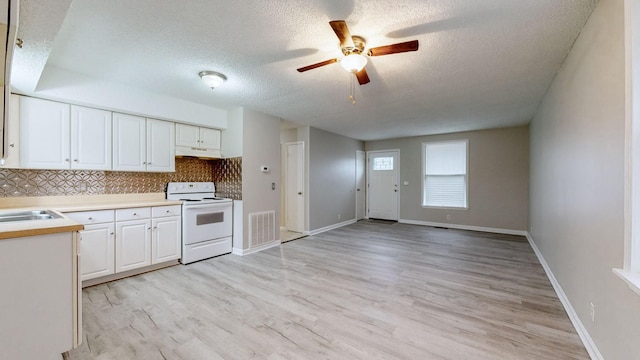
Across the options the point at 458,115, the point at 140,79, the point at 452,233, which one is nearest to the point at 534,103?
the point at 458,115

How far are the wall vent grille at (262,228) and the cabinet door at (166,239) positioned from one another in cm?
107

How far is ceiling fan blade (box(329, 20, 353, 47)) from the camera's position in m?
1.67

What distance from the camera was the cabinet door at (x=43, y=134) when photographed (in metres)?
2.63

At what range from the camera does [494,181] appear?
18.8ft

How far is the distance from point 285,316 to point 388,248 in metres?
2.64

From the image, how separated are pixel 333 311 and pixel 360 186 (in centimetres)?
533

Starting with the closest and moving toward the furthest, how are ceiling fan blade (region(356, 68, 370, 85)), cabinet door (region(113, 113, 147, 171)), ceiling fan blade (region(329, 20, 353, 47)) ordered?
ceiling fan blade (region(329, 20, 353, 47)) < ceiling fan blade (region(356, 68, 370, 85)) < cabinet door (region(113, 113, 147, 171))

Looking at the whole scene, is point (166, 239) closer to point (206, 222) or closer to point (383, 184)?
point (206, 222)

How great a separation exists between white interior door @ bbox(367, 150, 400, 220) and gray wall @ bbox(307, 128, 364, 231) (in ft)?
2.27

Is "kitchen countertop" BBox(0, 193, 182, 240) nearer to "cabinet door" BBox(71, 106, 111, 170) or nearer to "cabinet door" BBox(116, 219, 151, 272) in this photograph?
"cabinet door" BBox(116, 219, 151, 272)

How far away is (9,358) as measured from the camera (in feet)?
4.60

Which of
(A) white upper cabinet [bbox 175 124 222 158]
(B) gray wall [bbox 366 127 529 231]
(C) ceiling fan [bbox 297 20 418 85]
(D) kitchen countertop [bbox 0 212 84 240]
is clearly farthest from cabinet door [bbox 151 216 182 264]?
(B) gray wall [bbox 366 127 529 231]

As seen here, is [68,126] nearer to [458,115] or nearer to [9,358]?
[9,358]

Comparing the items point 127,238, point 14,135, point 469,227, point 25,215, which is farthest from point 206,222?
point 469,227
